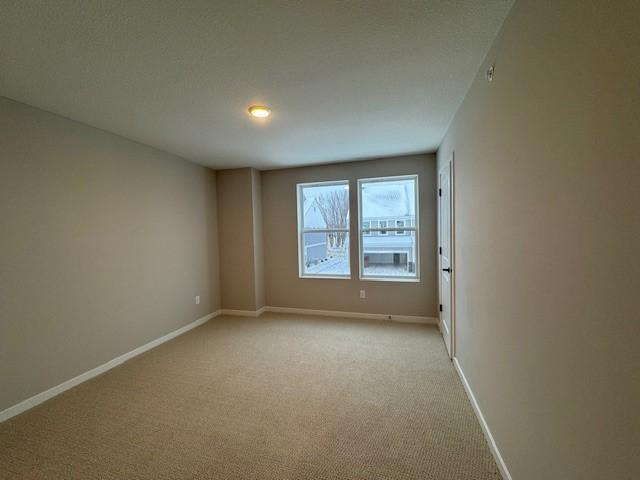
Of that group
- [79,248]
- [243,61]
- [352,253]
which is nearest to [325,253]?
[352,253]

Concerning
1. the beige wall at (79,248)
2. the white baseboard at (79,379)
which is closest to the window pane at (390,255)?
the beige wall at (79,248)

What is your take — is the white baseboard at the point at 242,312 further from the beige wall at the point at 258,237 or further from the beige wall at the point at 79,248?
the beige wall at the point at 79,248

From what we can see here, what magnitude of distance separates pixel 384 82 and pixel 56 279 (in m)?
3.18

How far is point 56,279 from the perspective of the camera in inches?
97.6

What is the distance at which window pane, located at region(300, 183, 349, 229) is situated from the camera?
448 cm

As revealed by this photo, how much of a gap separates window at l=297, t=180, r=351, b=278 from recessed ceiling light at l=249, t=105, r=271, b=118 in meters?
2.10

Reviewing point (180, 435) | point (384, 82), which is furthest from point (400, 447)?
point (384, 82)

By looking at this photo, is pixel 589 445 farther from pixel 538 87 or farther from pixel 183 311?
pixel 183 311

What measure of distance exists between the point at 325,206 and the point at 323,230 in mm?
395

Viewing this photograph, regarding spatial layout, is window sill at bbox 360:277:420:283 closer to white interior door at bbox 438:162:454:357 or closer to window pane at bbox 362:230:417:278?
window pane at bbox 362:230:417:278

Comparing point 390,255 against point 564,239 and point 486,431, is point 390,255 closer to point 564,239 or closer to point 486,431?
point 486,431

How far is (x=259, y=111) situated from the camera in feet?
7.97

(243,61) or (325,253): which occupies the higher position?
(243,61)

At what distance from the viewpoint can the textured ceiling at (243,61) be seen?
54.7 inches
